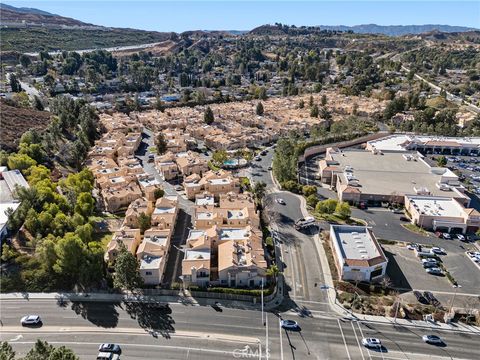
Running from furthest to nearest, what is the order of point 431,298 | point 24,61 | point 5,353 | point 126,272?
point 24,61 < point 431,298 < point 126,272 < point 5,353

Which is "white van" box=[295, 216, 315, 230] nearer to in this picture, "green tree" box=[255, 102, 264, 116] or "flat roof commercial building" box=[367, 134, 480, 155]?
"flat roof commercial building" box=[367, 134, 480, 155]

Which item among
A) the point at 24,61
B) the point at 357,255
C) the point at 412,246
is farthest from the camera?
the point at 24,61

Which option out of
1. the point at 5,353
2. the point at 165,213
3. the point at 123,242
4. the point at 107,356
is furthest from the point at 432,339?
the point at 5,353

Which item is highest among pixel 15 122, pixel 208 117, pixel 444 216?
pixel 15 122

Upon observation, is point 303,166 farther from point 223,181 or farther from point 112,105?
point 112,105

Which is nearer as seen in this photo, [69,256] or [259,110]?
[69,256]

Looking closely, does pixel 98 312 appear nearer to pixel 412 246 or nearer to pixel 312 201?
pixel 312 201

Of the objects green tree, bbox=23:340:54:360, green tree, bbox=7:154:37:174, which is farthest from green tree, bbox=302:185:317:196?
green tree, bbox=7:154:37:174
